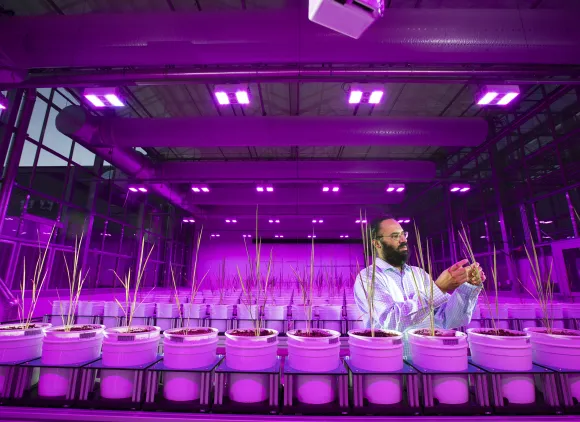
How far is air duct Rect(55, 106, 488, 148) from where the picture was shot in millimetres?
5410

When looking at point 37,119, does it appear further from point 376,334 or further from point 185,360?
point 376,334

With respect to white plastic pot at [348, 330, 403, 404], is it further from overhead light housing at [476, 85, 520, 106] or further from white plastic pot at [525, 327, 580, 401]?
overhead light housing at [476, 85, 520, 106]

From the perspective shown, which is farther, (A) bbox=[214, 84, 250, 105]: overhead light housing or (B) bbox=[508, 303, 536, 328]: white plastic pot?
(A) bbox=[214, 84, 250, 105]: overhead light housing

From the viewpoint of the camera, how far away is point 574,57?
11.2 feet

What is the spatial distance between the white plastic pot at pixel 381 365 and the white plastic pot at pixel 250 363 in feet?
1.11

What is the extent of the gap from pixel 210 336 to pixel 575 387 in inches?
52.3

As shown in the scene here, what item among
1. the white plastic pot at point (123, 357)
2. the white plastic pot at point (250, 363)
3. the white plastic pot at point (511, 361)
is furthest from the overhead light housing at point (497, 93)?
the white plastic pot at point (123, 357)

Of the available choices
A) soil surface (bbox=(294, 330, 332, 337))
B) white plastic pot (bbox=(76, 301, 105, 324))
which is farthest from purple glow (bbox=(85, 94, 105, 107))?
soil surface (bbox=(294, 330, 332, 337))

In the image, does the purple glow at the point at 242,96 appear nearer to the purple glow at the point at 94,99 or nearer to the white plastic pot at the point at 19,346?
the purple glow at the point at 94,99

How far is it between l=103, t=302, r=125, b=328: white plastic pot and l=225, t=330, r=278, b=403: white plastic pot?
11.0 ft

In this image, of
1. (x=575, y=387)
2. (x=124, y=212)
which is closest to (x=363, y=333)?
(x=575, y=387)

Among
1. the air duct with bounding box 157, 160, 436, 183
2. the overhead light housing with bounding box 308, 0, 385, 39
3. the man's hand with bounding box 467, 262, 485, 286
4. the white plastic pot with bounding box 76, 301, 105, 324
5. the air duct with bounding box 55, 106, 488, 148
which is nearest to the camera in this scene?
the overhead light housing with bounding box 308, 0, 385, 39

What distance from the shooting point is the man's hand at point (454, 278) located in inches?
57.6

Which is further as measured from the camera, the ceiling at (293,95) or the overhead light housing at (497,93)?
the ceiling at (293,95)
